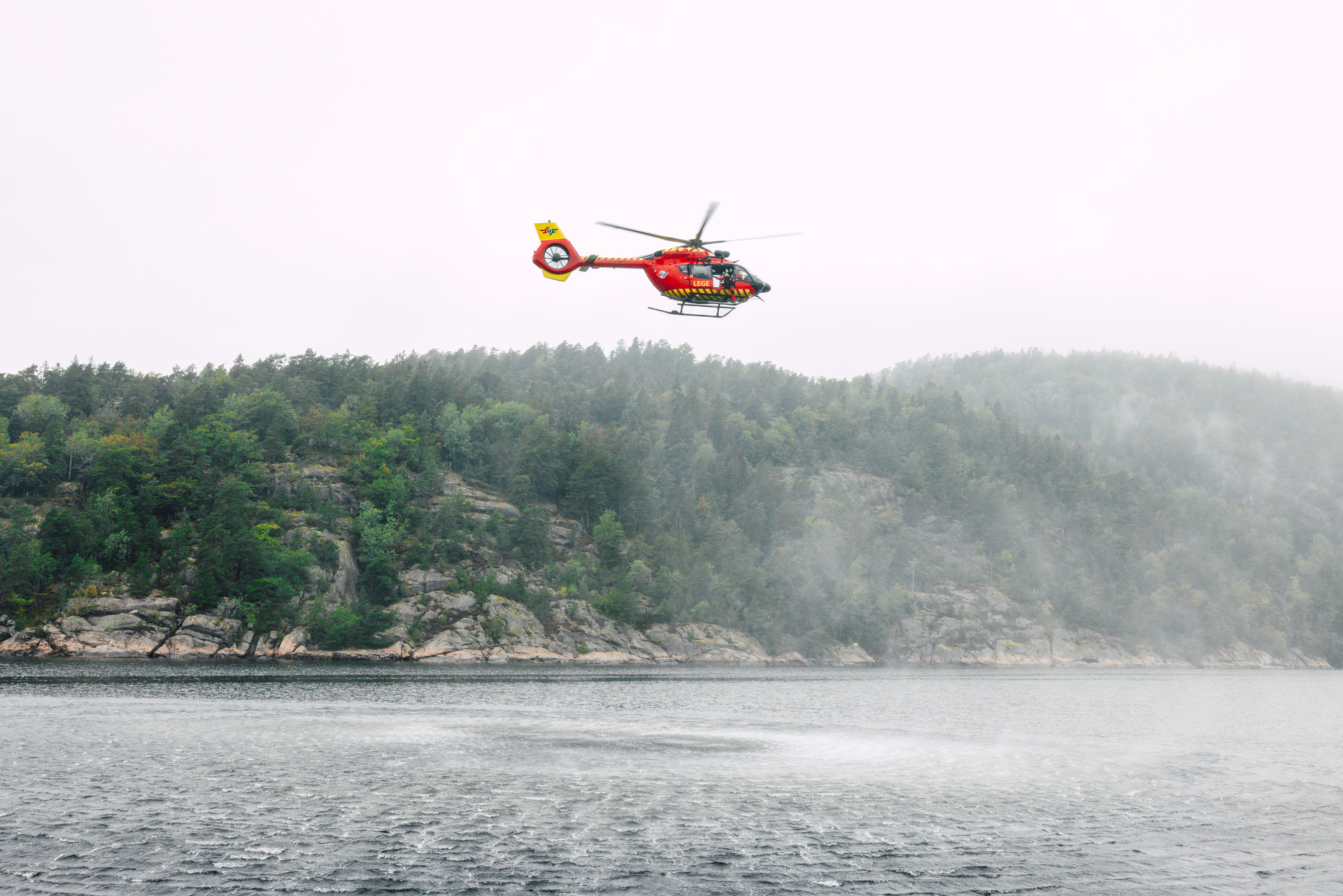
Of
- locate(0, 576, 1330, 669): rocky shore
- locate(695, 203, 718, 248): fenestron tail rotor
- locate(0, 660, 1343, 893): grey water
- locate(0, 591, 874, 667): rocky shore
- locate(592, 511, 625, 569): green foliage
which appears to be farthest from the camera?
locate(592, 511, 625, 569): green foliage

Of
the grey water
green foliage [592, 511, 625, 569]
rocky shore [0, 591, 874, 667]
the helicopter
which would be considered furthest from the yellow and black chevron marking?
green foliage [592, 511, 625, 569]

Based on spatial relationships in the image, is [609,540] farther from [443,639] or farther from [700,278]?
[700,278]

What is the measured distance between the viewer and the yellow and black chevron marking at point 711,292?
54094mm

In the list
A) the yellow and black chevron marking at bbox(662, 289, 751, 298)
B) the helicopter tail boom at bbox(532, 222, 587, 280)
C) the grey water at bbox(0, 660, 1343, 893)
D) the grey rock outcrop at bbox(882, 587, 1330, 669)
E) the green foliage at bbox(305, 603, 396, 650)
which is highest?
the helicopter tail boom at bbox(532, 222, 587, 280)

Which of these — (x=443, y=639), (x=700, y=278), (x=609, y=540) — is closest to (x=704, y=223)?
(x=700, y=278)

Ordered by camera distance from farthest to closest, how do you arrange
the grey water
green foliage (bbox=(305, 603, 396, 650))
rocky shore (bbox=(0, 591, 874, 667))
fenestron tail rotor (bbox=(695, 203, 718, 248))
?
green foliage (bbox=(305, 603, 396, 650))
rocky shore (bbox=(0, 591, 874, 667))
fenestron tail rotor (bbox=(695, 203, 718, 248))
the grey water

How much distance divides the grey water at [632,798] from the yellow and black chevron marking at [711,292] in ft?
85.2

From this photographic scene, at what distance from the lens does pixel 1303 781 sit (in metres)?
40.3

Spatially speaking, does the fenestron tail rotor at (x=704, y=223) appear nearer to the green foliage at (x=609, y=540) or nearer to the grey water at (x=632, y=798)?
the grey water at (x=632, y=798)

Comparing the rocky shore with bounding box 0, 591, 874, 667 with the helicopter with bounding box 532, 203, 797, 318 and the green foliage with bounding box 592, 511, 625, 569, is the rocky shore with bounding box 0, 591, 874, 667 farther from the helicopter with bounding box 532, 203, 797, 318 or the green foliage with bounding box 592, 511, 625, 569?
the helicopter with bounding box 532, 203, 797, 318

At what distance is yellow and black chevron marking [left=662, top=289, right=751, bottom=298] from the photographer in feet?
177

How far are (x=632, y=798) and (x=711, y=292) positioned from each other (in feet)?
103

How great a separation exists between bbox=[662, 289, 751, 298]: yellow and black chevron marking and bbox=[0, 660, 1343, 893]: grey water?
26.0 metres

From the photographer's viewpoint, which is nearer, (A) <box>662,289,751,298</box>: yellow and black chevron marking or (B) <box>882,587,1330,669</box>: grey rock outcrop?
(A) <box>662,289,751,298</box>: yellow and black chevron marking
